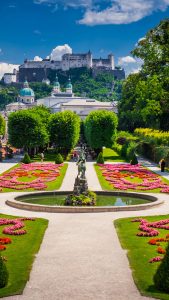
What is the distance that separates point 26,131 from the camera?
63.0 metres

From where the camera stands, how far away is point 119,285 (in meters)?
12.3

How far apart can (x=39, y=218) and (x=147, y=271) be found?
892 centimetres

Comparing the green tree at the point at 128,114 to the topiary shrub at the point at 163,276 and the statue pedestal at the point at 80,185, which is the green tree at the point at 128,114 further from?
the topiary shrub at the point at 163,276

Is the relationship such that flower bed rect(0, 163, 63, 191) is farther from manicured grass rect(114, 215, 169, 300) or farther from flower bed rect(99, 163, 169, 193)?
manicured grass rect(114, 215, 169, 300)

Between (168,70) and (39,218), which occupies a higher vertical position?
(168,70)

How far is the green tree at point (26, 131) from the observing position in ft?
207

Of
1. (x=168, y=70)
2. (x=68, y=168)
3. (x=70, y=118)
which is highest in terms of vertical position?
(x=168, y=70)

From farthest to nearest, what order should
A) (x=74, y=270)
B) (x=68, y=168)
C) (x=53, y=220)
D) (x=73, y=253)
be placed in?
(x=68, y=168), (x=53, y=220), (x=73, y=253), (x=74, y=270)

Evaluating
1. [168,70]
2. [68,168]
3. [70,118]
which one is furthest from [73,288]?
[70,118]

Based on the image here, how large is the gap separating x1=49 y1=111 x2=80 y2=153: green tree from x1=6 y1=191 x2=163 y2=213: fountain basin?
118 feet

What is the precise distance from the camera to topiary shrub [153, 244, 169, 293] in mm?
11258

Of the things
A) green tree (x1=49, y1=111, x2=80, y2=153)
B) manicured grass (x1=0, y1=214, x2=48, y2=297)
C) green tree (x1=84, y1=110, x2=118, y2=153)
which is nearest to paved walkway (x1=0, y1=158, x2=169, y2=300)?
manicured grass (x1=0, y1=214, x2=48, y2=297)

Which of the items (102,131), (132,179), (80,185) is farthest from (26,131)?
(80,185)

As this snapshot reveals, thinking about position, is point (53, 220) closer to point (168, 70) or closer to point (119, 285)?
point (119, 285)
